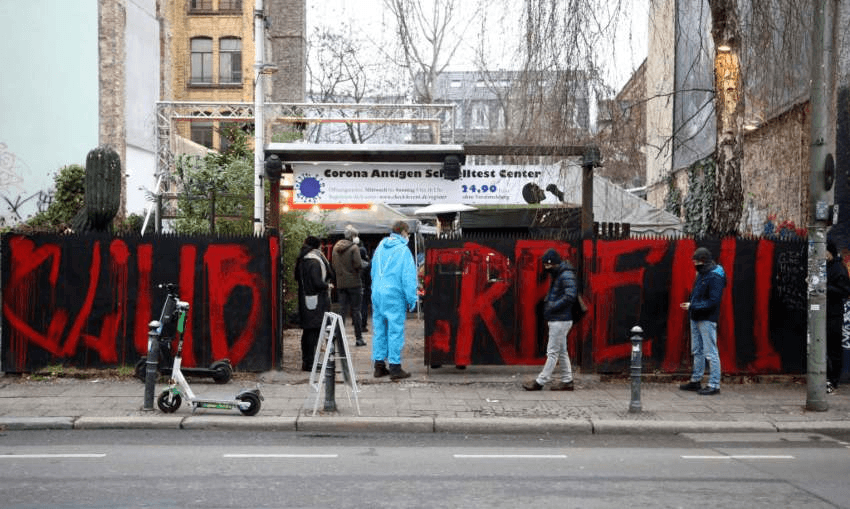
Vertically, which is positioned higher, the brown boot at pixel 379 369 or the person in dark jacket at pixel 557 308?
the person in dark jacket at pixel 557 308

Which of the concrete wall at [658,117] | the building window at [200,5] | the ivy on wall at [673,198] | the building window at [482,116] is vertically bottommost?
the ivy on wall at [673,198]

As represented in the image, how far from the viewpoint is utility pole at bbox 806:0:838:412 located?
9.91 metres

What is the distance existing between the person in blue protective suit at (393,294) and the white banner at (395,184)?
27.9 inches

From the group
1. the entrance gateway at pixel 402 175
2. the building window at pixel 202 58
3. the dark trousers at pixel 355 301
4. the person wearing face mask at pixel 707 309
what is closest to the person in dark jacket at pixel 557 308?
the entrance gateway at pixel 402 175

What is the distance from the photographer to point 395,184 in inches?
476

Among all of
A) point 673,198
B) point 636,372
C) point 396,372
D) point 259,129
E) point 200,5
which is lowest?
point 396,372

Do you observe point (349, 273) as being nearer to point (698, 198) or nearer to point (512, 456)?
point (512, 456)

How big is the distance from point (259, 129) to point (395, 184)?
5094mm

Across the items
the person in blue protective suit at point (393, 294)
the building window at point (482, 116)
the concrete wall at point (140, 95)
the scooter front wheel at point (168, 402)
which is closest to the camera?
the scooter front wheel at point (168, 402)

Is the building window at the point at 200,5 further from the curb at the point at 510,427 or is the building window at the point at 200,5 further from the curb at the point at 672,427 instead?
the curb at the point at 672,427

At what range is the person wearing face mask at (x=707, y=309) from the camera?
1069 centimetres

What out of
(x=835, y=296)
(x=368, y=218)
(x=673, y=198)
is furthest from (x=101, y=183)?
(x=673, y=198)

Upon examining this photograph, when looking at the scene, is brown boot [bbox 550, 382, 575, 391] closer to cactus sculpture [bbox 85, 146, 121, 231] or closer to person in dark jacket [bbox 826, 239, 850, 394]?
Result: person in dark jacket [bbox 826, 239, 850, 394]

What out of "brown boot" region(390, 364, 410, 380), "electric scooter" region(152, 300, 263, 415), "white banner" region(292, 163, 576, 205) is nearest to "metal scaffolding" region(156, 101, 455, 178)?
"white banner" region(292, 163, 576, 205)
